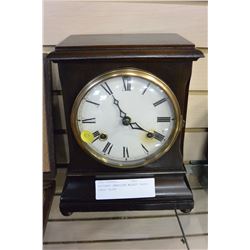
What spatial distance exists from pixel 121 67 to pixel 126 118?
10 cm

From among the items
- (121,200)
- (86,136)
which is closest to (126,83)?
(86,136)

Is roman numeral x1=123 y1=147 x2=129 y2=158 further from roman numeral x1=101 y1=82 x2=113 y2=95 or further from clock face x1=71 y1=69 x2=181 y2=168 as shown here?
roman numeral x1=101 y1=82 x2=113 y2=95

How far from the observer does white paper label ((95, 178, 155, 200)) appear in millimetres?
731

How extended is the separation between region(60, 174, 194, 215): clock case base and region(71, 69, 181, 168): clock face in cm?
6

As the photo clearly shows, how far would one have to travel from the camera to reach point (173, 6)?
36.1 inches

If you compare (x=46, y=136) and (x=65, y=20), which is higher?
(x=65, y=20)

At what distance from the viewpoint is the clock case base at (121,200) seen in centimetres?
73

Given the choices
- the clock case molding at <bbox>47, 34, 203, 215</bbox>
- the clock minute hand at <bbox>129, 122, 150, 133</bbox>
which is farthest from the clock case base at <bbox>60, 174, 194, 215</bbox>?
the clock minute hand at <bbox>129, 122, 150, 133</bbox>

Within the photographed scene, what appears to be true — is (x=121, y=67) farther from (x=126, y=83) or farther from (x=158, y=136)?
(x=158, y=136)

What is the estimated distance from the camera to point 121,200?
732 mm

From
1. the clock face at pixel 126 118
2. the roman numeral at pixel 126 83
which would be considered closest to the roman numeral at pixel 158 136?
the clock face at pixel 126 118
